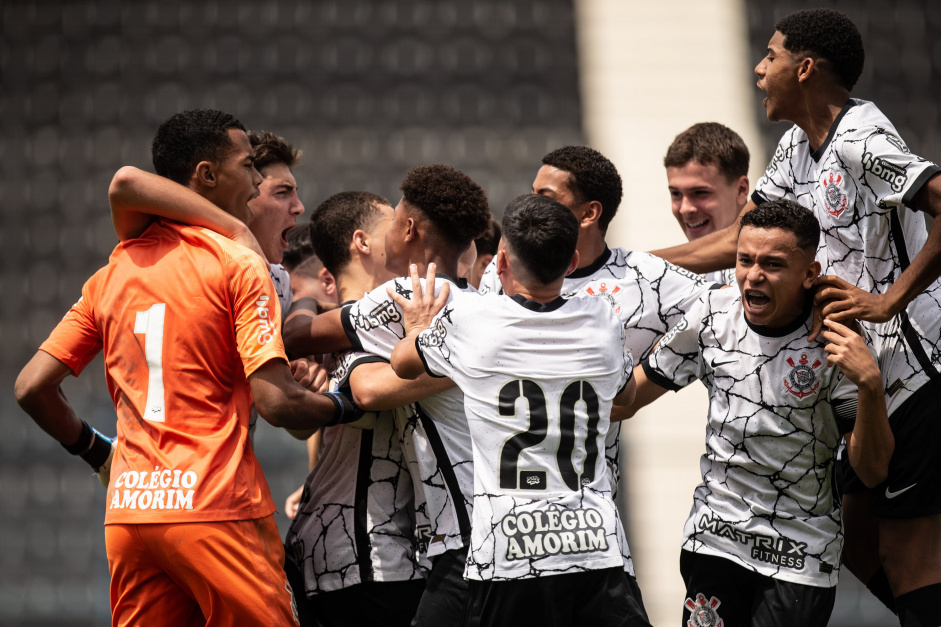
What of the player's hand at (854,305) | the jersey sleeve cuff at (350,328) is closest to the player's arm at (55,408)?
the jersey sleeve cuff at (350,328)

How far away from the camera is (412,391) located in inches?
127

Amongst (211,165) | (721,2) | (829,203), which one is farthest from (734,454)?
(721,2)

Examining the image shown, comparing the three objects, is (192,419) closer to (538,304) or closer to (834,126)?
(538,304)

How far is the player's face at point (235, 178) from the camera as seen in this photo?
3.44 metres

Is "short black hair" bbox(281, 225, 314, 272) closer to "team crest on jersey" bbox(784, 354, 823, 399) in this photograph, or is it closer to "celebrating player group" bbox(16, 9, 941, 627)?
"celebrating player group" bbox(16, 9, 941, 627)

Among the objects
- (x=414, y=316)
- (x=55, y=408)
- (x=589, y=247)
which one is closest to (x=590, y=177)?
(x=589, y=247)

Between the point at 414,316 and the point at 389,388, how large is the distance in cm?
24

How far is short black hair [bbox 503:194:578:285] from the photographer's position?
2953 mm

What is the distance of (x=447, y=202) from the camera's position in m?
3.46

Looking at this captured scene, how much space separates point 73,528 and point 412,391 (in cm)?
571

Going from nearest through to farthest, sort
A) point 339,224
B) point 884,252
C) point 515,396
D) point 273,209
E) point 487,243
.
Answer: point 515,396, point 884,252, point 339,224, point 273,209, point 487,243

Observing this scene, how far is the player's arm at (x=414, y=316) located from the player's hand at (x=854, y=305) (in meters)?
1.16

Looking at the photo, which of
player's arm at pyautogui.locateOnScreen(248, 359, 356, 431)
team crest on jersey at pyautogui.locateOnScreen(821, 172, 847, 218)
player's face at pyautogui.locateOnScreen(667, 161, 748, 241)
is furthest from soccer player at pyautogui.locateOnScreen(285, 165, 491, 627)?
player's face at pyautogui.locateOnScreen(667, 161, 748, 241)

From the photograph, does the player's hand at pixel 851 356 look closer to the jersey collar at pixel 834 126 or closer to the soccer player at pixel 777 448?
the soccer player at pixel 777 448
